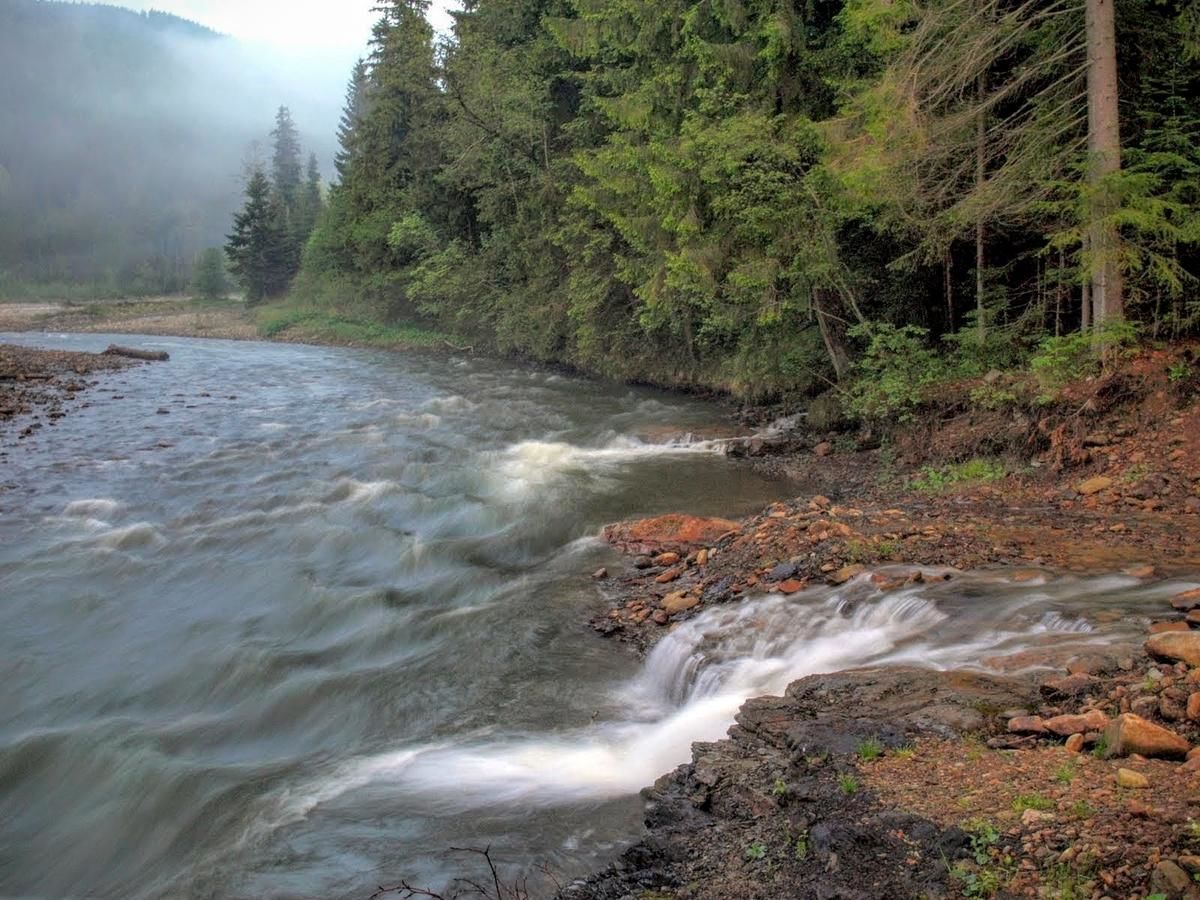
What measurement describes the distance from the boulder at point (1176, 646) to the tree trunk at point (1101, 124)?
19.4 feet

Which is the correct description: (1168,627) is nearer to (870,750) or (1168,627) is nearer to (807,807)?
(870,750)

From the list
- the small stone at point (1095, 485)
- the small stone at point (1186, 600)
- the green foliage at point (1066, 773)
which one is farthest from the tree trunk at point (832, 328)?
the green foliage at point (1066, 773)

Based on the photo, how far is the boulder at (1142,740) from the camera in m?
3.72

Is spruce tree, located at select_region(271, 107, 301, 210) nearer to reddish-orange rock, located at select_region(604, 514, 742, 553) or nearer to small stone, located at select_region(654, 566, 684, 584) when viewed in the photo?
reddish-orange rock, located at select_region(604, 514, 742, 553)

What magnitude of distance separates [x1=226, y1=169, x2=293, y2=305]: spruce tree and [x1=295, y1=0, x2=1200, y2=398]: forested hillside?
126 ft

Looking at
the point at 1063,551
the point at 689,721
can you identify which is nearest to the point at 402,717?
the point at 689,721

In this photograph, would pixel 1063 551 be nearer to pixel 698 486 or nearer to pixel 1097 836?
pixel 1097 836

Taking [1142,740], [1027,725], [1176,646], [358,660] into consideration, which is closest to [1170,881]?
[1142,740]

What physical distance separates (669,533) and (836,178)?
6.31 meters

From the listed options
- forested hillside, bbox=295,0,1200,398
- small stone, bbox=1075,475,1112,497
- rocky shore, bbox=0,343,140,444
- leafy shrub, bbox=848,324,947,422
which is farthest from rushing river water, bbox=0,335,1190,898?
rocky shore, bbox=0,343,140,444

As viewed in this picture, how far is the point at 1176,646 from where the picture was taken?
4531 mm

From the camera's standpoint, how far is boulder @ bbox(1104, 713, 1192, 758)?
3721mm

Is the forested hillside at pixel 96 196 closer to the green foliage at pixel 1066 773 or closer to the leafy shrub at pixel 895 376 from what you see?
the leafy shrub at pixel 895 376

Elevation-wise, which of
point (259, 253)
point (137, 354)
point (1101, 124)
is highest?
point (259, 253)
